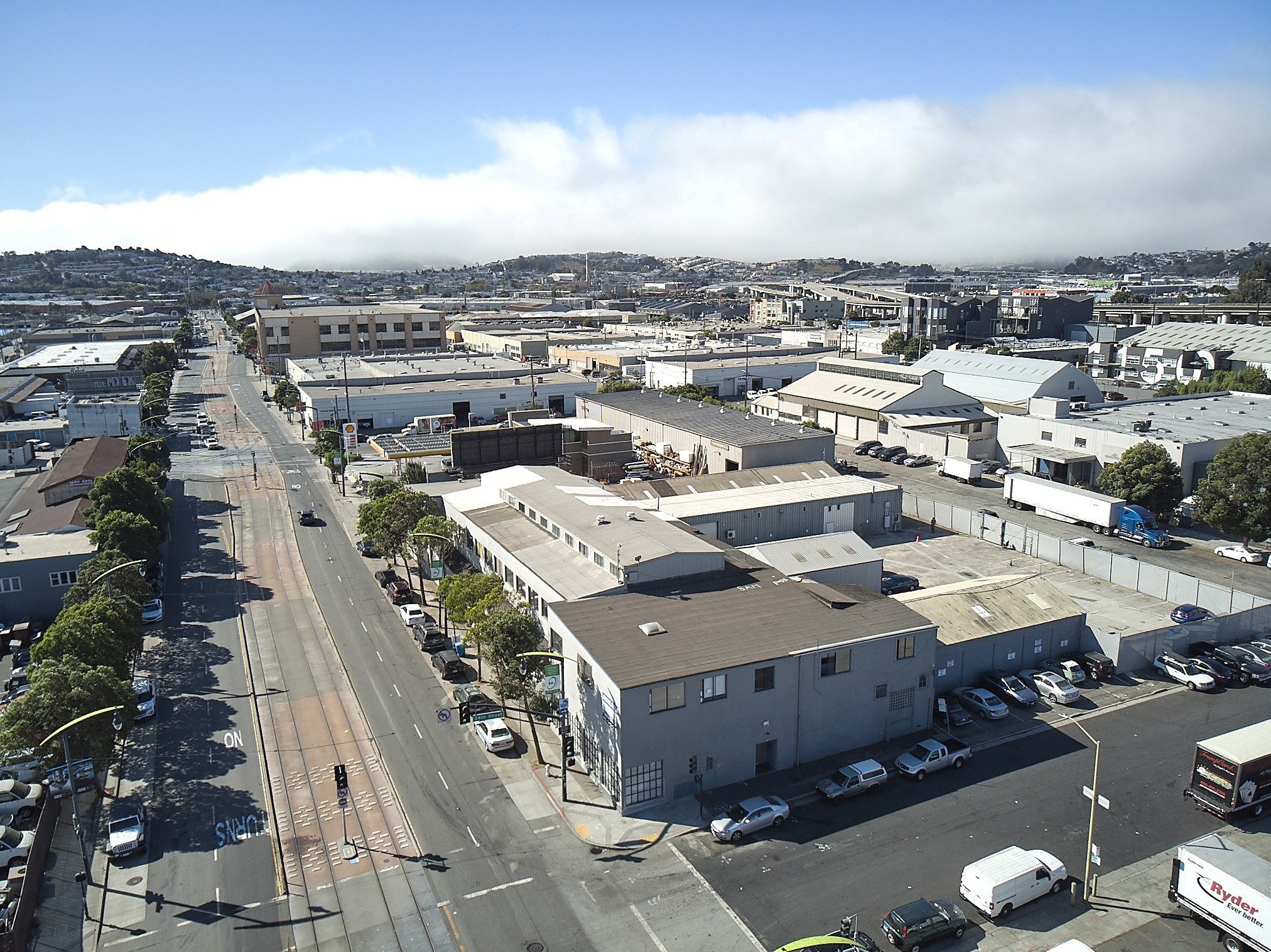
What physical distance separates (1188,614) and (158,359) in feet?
435

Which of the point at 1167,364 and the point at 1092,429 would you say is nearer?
the point at 1092,429

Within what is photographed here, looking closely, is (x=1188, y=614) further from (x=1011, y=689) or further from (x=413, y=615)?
(x=413, y=615)

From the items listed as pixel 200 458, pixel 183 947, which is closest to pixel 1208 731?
pixel 183 947

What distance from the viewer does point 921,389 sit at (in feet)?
250

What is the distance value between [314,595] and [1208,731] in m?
39.0

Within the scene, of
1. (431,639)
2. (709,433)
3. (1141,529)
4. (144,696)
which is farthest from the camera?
(709,433)

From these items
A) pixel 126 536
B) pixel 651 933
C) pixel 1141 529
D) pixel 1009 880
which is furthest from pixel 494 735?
pixel 1141 529

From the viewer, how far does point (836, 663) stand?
27531 millimetres

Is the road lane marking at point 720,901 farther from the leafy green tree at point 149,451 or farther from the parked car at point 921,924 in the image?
the leafy green tree at point 149,451

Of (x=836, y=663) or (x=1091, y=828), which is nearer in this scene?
(x=1091, y=828)

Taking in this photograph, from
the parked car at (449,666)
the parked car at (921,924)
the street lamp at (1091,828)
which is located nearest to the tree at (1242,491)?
the street lamp at (1091,828)

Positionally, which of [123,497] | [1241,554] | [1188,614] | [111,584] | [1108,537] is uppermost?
[123,497]

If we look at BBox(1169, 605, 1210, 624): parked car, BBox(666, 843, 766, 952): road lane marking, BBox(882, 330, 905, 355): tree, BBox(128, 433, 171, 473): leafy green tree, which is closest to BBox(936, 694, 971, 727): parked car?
BBox(666, 843, 766, 952): road lane marking

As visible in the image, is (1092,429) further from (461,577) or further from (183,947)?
(183,947)
